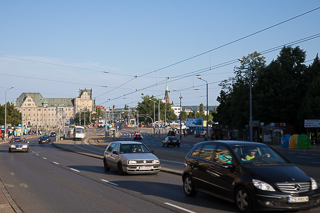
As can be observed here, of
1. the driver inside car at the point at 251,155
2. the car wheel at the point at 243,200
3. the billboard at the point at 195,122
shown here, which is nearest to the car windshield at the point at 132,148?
the driver inside car at the point at 251,155

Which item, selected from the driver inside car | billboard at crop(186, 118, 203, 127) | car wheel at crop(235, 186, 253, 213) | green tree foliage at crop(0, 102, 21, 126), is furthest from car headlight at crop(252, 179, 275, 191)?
green tree foliage at crop(0, 102, 21, 126)

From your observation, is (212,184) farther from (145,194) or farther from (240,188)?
(145,194)

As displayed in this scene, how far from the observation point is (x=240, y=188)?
8828mm

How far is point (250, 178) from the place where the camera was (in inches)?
338

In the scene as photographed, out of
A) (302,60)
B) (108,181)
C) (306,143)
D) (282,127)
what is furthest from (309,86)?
(108,181)

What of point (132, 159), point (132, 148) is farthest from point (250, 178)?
point (132, 148)

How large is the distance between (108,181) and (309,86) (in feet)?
167

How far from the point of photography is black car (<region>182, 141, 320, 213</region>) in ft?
26.8

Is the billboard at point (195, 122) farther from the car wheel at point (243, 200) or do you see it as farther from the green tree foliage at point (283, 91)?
the car wheel at point (243, 200)

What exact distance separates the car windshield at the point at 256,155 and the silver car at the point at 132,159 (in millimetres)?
7765

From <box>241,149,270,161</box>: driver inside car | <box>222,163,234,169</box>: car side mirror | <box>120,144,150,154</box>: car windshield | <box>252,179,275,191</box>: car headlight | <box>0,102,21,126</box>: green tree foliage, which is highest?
<box>0,102,21,126</box>: green tree foliage

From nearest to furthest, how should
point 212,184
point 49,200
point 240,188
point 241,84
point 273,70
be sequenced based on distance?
point 240,188
point 212,184
point 49,200
point 273,70
point 241,84

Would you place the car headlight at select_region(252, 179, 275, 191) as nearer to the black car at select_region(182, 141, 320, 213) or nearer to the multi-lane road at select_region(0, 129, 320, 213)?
the black car at select_region(182, 141, 320, 213)

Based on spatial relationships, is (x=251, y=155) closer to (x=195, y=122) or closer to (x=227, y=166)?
(x=227, y=166)
